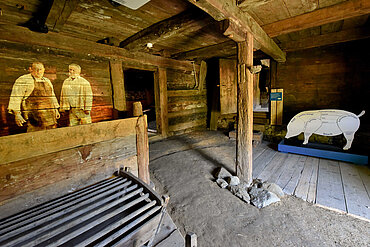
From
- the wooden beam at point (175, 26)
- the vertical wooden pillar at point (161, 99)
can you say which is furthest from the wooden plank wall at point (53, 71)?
the vertical wooden pillar at point (161, 99)

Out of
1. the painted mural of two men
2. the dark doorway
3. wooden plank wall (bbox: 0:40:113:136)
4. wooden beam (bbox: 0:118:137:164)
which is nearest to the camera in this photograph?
wooden beam (bbox: 0:118:137:164)

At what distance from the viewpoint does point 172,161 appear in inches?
137

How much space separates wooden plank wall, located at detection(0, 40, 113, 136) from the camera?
241 centimetres

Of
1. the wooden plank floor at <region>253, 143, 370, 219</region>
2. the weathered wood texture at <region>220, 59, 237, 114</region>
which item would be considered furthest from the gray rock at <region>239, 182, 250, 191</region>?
the weathered wood texture at <region>220, 59, 237, 114</region>

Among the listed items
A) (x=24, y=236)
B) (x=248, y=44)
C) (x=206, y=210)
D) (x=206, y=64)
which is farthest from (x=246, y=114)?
(x=206, y=64)

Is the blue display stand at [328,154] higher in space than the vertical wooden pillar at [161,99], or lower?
lower

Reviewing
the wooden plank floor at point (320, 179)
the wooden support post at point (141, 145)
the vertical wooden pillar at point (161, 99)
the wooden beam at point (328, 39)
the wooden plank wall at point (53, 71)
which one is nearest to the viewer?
the wooden support post at point (141, 145)

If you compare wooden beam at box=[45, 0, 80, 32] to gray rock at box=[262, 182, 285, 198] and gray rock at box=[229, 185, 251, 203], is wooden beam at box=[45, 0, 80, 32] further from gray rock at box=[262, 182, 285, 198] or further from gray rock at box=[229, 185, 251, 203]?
gray rock at box=[262, 182, 285, 198]

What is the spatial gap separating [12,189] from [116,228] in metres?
0.76

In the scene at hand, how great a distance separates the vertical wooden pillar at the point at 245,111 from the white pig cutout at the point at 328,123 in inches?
82.6

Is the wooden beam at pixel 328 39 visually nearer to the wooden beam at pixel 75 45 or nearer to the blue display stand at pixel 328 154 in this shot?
the blue display stand at pixel 328 154

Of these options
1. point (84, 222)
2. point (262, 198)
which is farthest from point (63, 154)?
point (262, 198)

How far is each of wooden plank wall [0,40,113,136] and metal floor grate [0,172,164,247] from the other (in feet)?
7.33

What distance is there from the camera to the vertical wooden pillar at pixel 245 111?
2551mm
